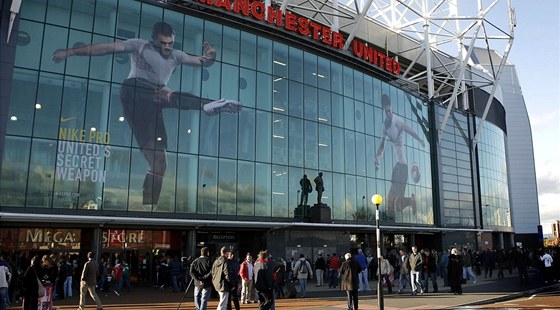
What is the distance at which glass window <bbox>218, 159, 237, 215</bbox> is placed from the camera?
25.8 meters

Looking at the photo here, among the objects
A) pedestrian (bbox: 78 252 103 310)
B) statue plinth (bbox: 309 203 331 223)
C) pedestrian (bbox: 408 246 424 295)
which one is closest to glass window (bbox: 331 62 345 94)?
statue plinth (bbox: 309 203 331 223)

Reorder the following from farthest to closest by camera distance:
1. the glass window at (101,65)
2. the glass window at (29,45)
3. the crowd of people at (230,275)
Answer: the glass window at (101,65) < the glass window at (29,45) < the crowd of people at (230,275)

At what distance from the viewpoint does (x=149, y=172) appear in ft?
77.1

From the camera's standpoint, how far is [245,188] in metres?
26.8

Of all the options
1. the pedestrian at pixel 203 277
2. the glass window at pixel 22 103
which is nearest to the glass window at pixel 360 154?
the glass window at pixel 22 103

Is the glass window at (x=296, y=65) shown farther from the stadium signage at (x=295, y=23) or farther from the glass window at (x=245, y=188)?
the glass window at (x=245, y=188)

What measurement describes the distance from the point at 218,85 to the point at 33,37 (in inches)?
368

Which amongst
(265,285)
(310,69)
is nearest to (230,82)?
(310,69)

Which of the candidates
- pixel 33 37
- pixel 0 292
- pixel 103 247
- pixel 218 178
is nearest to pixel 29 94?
pixel 33 37

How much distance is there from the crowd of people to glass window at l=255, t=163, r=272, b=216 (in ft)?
11.1

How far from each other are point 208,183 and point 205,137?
8.17 ft

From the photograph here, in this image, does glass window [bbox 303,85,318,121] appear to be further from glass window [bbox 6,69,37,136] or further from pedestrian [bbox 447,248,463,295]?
glass window [bbox 6,69,37,136]

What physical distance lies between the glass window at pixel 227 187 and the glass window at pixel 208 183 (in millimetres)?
301

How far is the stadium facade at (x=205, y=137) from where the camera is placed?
21.2 m
